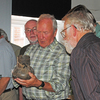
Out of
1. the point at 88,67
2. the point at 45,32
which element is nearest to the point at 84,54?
the point at 88,67

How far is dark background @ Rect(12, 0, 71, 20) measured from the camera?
4.79 meters

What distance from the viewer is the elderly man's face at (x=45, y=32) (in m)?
2.15

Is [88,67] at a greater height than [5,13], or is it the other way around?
[5,13]

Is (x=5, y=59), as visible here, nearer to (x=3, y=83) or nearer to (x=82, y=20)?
(x=3, y=83)

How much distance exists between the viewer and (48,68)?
2.01 m

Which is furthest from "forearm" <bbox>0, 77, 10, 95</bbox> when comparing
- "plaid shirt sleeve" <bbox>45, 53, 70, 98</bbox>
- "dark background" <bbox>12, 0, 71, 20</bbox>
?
"dark background" <bbox>12, 0, 71, 20</bbox>

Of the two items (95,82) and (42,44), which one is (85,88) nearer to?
(95,82)

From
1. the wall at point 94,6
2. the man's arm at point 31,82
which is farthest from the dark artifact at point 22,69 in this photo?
the wall at point 94,6

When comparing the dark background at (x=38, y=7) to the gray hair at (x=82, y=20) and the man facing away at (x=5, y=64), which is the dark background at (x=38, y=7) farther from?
the gray hair at (x=82, y=20)

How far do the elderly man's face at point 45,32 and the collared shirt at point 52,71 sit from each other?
0.20ft

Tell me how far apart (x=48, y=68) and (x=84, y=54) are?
33.9 inches

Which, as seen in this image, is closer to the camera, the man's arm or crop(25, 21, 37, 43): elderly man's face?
the man's arm

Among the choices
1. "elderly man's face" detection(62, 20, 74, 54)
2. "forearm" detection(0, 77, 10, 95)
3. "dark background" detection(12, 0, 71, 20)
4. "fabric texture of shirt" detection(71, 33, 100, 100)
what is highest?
"dark background" detection(12, 0, 71, 20)

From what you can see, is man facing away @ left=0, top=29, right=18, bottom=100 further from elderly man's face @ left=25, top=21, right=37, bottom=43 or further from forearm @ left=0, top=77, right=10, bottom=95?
elderly man's face @ left=25, top=21, right=37, bottom=43
